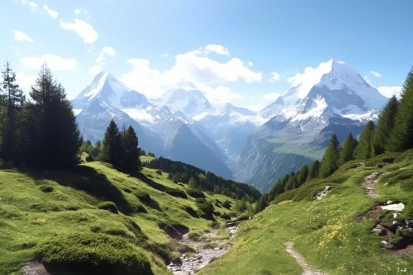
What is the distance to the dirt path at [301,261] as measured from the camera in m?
25.2

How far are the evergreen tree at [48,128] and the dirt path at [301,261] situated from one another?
184ft

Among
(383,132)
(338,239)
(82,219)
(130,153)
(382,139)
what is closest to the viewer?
(338,239)

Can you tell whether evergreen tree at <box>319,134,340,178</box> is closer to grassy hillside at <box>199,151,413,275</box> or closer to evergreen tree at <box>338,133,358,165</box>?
evergreen tree at <box>338,133,358,165</box>

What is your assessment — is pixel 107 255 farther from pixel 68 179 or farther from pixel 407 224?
pixel 68 179

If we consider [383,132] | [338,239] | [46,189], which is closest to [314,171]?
[383,132]

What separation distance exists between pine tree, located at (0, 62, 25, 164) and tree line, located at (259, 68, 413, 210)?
7065 cm

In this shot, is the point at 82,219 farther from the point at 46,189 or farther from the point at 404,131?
the point at 404,131

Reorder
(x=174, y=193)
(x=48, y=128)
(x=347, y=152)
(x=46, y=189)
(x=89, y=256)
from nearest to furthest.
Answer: (x=89, y=256)
(x=46, y=189)
(x=48, y=128)
(x=347, y=152)
(x=174, y=193)

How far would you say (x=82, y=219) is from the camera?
38500 millimetres

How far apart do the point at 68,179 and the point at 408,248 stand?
5427 centimetres

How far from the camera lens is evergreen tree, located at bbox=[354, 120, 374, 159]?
83438mm

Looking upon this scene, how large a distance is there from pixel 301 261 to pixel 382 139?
60936mm

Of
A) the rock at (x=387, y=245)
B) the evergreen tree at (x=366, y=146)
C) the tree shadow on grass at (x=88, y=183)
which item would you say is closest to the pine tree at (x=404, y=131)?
the evergreen tree at (x=366, y=146)

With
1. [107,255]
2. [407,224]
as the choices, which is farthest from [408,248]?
[107,255]
